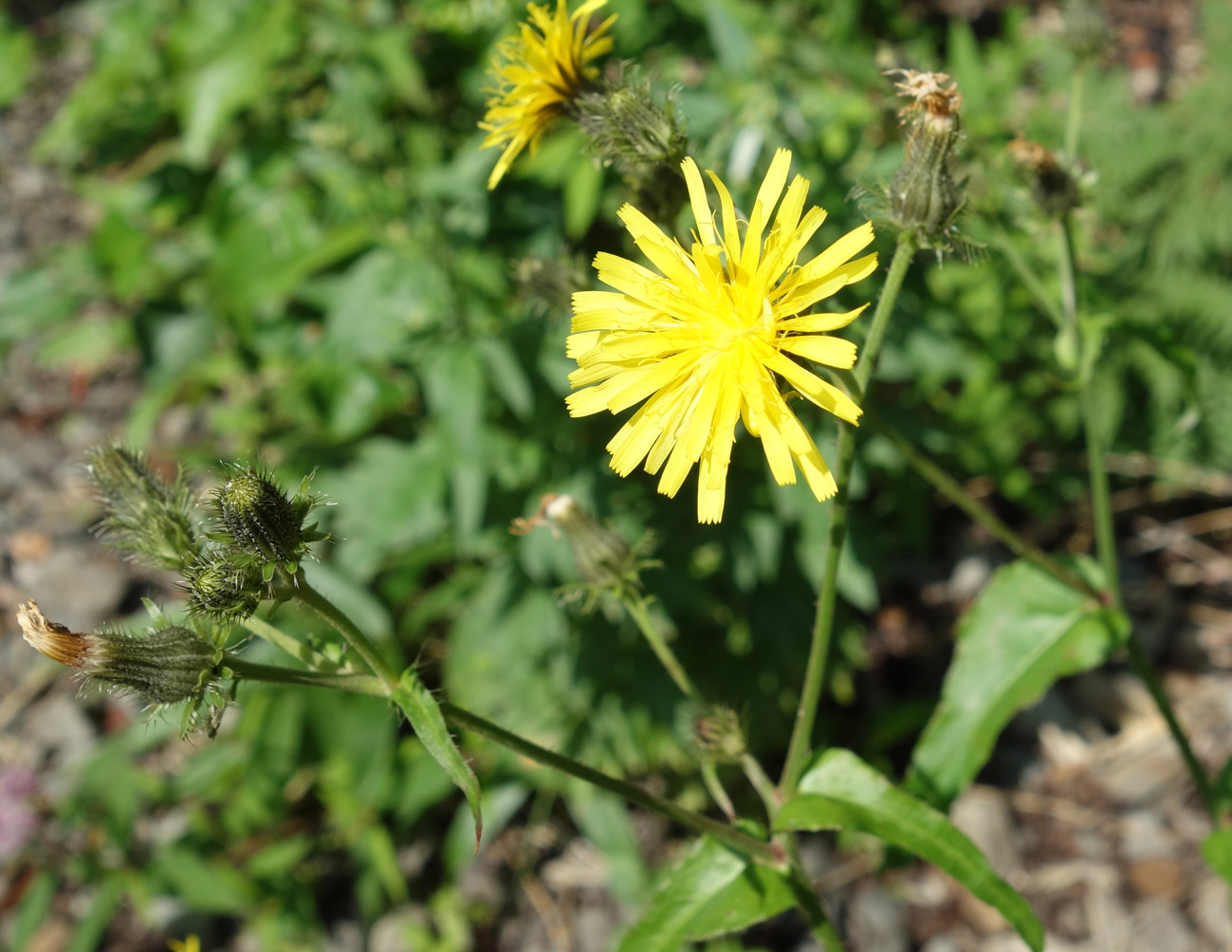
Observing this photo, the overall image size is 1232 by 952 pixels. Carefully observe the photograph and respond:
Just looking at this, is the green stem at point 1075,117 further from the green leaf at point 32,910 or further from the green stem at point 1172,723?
the green leaf at point 32,910

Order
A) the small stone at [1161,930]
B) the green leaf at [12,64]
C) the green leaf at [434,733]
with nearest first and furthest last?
the green leaf at [434,733], the small stone at [1161,930], the green leaf at [12,64]

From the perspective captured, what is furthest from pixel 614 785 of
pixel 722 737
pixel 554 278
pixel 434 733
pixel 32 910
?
pixel 32 910

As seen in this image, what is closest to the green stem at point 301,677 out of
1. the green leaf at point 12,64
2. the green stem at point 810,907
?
the green stem at point 810,907

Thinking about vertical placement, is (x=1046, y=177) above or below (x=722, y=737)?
above

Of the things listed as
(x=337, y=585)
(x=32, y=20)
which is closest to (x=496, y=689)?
(x=337, y=585)

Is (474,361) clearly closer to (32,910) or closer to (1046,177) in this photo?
Result: (1046,177)

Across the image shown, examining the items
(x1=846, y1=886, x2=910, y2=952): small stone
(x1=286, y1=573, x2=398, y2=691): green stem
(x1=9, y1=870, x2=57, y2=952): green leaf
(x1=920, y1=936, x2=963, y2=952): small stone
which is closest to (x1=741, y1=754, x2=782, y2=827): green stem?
(x1=286, y1=573, x2=398, y2=691): green stem
